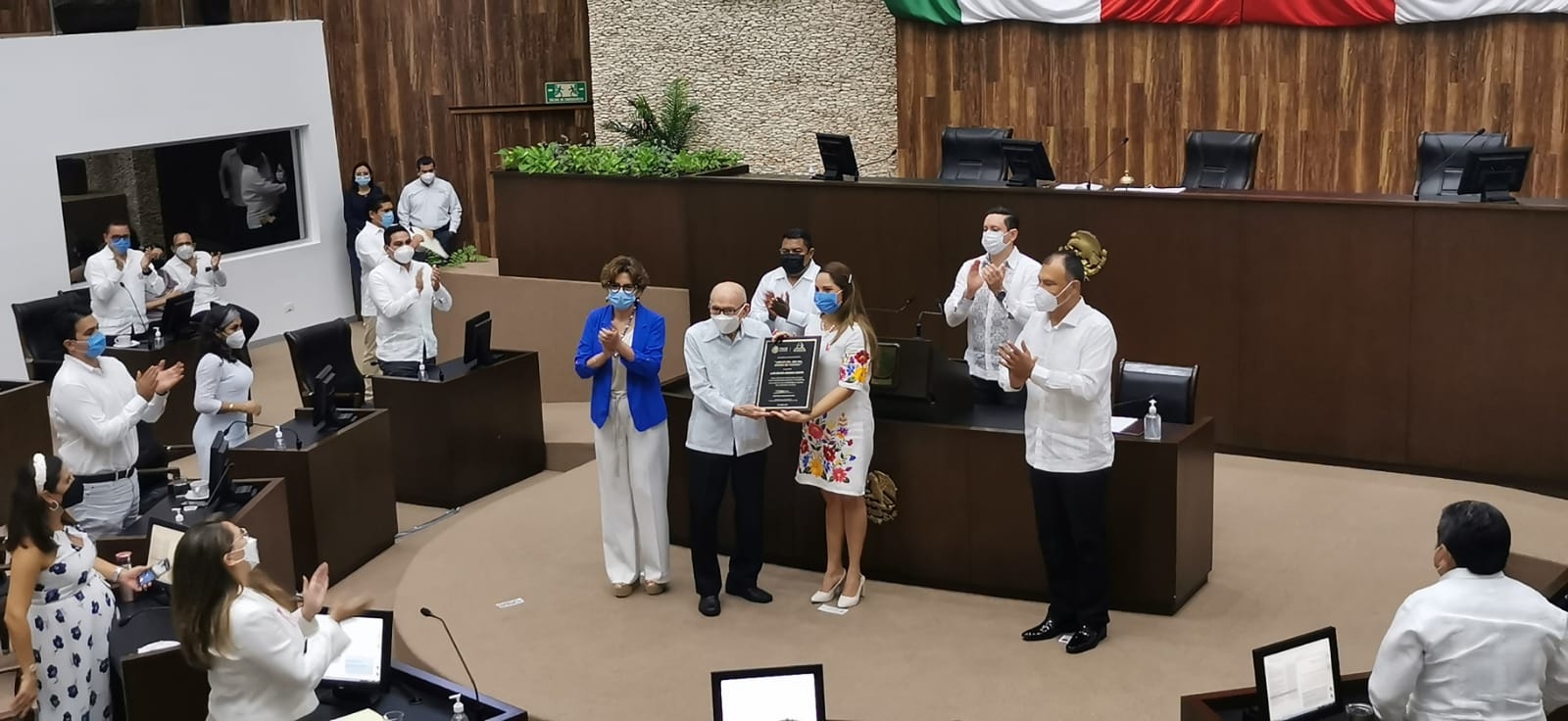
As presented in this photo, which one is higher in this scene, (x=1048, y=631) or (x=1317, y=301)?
(x=1317, y=301)

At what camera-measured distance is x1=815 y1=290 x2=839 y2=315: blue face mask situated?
6.55 meters

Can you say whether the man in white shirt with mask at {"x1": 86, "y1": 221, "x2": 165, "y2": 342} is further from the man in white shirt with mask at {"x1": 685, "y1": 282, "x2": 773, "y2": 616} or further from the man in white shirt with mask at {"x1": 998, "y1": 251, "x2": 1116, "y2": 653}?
the man in white shirt with mask at {"x1": 998, "y1": 251, "x2": 1116, "y2": 653}

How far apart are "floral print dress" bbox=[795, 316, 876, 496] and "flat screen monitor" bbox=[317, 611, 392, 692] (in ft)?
7.34

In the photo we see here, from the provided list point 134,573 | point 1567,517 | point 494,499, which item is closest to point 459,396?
point 494,499

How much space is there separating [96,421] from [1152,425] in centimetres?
459

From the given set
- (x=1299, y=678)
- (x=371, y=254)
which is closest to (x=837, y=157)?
(x=371, y=254)

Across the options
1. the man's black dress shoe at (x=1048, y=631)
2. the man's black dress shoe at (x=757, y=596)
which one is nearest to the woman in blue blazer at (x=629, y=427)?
the man's black dress shoe at (x=757, y=596)

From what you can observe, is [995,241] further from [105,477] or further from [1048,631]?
[105,477]

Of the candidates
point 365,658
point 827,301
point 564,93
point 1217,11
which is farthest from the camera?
point 564,93

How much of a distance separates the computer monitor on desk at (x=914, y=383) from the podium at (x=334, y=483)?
286 cm

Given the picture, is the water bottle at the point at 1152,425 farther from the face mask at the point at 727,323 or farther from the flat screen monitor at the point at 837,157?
the flat screen monitor at the point at 837,157

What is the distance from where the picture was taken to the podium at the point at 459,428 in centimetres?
915

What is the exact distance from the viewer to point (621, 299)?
6801 mm

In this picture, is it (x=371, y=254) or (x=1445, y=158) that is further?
(x=371, y=254)
